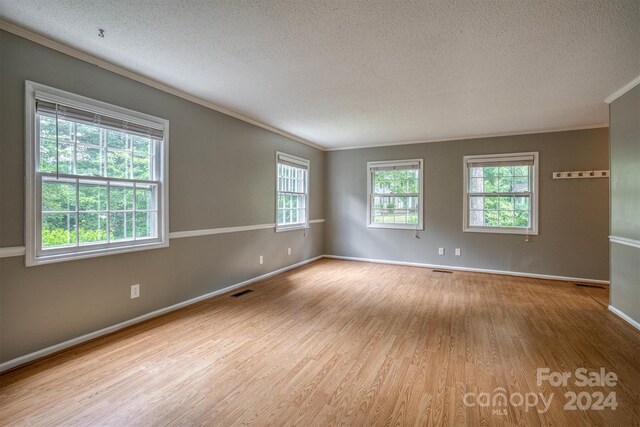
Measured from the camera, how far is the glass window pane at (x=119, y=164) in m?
2.78

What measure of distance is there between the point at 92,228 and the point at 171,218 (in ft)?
2.53

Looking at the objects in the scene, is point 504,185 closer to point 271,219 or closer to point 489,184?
point 489,184

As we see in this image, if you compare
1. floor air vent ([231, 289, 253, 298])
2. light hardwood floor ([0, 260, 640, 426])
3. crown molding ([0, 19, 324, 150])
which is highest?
crown molding ([0, 19, 324, 150])

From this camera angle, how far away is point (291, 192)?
555 centimetres

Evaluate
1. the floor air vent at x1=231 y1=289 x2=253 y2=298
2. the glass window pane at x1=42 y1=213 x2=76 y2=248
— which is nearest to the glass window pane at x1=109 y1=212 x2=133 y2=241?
the glass window pane at x1=42 y1=213 x2=76 y2=248

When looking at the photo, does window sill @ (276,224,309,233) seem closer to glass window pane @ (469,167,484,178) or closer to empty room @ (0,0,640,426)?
empty room @ (0,0,640,426)

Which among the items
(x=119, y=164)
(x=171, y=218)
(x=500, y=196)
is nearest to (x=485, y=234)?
(x=500, y=196)

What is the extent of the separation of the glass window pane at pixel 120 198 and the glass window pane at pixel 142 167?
16 centimetres

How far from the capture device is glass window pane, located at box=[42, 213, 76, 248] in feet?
7.69

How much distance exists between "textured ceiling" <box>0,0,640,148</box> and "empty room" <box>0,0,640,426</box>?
0.02 metres

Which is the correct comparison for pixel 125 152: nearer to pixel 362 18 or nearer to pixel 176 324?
pixel 176 324

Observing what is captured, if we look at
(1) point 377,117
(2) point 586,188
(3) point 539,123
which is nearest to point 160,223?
(1) point 377,117

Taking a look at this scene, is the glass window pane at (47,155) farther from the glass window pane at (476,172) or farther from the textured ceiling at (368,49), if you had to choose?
the glass window pane at (476,172)

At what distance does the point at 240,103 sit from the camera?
3764 mm
